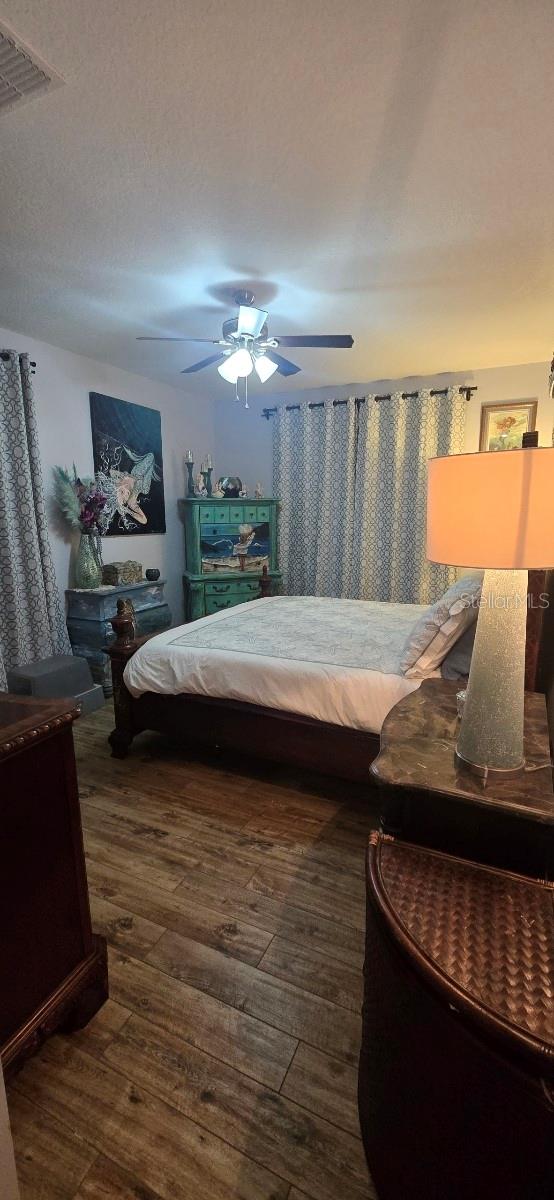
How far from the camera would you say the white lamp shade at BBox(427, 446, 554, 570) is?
3.07 ft

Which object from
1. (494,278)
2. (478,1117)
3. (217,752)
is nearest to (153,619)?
(217,752)

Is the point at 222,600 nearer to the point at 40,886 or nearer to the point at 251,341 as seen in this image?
the point at 251,341

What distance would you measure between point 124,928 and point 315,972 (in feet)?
2.11

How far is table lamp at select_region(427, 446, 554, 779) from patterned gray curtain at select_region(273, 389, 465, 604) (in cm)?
293

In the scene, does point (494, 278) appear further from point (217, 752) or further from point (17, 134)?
point (217, 752)

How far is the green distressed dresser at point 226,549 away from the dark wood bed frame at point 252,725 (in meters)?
1.81

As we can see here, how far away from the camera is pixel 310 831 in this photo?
202 centimetres

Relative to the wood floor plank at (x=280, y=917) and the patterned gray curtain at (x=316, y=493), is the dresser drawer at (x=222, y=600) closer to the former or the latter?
the patterned gray curtain at (x=316, y=493)

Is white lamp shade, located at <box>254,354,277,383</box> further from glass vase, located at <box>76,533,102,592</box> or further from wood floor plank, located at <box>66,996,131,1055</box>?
wood floor plank, located at <box>66,996,131,1055</box>

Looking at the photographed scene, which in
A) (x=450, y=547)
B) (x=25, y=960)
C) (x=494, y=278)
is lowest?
(x=25, y=960)

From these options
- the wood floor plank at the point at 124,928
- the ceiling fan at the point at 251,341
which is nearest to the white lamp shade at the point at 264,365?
the ceiling fan at the point at 251,341

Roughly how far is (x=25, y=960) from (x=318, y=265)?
278cm

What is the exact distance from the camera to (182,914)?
1.60 metres

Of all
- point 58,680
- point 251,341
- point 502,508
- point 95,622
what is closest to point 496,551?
point 502,508
